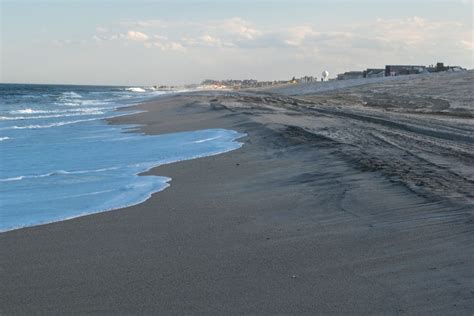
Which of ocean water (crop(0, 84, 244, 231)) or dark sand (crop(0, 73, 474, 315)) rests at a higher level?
dark sand (crop(0, 73, 474, 315))

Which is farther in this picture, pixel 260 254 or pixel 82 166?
pixel 82 166

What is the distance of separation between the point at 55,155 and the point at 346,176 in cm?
800

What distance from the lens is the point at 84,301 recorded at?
4.54m

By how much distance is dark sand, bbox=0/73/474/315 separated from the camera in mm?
4461

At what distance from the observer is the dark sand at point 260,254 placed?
446 cm

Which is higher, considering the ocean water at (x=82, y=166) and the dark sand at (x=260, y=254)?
the dark sand at (x=260, y=254)

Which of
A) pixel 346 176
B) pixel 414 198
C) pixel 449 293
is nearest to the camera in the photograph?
pixel 449 293

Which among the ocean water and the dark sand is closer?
the dark sand

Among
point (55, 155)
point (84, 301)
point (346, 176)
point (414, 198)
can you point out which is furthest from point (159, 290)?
point (55, 155)

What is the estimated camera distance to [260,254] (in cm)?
566

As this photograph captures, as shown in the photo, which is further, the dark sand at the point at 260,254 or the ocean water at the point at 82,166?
the ocean water at the point at 82,166

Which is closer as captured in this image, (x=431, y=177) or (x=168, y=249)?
(x=168, y=249)

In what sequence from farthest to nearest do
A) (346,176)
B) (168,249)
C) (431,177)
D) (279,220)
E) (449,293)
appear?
1. (346,176)
2. (431,177)
3. (279,220)
4. (168,249)
5. (449,293)

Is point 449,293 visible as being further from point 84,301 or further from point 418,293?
point 84,301
